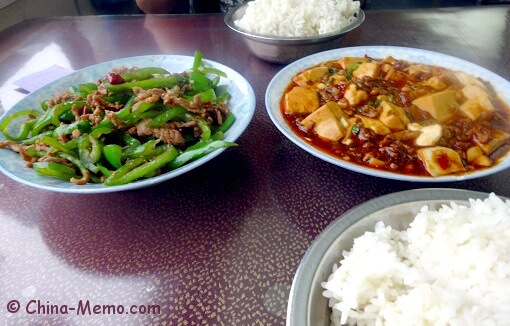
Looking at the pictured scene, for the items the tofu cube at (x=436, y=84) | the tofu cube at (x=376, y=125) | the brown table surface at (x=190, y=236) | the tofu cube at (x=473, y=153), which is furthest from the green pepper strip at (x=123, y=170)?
the tofu cube at (x=436, y=84)

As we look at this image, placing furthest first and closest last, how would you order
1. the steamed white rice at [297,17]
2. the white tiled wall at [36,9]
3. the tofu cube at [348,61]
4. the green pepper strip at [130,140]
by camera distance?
the white tiled wall at [36,9]
the steamed white rice at [297,17]
the tofu cube at [348,61]
the green pepper strip at [130,140]

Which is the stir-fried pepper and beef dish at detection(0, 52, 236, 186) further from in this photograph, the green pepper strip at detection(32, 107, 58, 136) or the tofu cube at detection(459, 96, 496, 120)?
the tofu cube at detection(459, 96, 496, 120)

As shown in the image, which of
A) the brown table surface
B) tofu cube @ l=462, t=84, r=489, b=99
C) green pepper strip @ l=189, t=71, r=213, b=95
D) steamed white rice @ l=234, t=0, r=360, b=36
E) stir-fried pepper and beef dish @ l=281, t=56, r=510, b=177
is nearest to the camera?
the brown table surface

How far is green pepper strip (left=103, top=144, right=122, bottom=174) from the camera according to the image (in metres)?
1.18

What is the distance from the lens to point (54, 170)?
3.75ft

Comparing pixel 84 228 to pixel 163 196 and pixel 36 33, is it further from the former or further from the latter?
pixel 36 33

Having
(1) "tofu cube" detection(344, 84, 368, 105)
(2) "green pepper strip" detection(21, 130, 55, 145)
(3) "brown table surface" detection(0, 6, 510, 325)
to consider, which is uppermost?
(2) "green pepper strip" detection(21, 130, 55, 145)

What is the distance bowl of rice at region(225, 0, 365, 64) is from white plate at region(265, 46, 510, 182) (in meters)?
0.13

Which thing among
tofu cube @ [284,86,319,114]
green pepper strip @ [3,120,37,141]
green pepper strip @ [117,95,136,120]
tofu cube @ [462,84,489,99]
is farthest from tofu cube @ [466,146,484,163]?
green pepper strip @ [3,120,37,141]

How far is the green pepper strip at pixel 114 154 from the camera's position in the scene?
3.87 feet

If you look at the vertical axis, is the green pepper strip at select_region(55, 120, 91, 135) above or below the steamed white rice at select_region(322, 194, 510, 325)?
above

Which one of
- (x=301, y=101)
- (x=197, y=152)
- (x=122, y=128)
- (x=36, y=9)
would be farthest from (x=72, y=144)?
(x=36, y=9)

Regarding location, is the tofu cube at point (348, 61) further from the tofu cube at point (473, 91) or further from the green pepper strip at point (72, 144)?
the green pepper strip at point (72, 144)

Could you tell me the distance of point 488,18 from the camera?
237cm
